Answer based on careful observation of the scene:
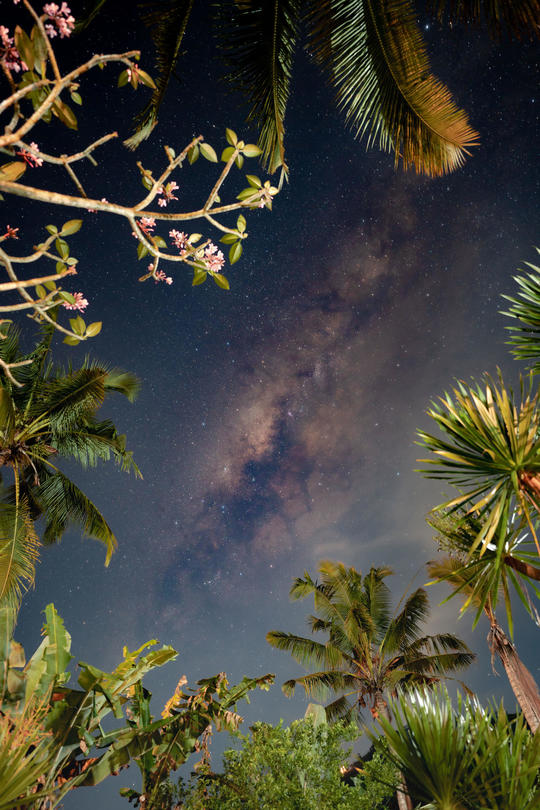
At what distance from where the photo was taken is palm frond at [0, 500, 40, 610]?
7.12m

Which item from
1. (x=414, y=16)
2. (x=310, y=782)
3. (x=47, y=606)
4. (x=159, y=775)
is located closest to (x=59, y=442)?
(x=47, y=606)

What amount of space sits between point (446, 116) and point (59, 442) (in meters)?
9.22

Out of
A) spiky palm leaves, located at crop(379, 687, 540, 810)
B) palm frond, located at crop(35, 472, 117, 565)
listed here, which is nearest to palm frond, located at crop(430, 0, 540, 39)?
spiky palm leaves, located at crop(379, 687, 540, 810)

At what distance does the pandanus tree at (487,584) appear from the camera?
9.66ft

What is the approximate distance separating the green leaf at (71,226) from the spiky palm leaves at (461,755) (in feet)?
20.7

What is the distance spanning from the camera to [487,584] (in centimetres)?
316

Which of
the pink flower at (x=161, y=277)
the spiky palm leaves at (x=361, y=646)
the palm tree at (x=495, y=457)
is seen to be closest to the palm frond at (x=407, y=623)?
Result: the spiky palm leaves at (x=361, y=646)

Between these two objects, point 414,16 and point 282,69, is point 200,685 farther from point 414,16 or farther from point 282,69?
point 414,16

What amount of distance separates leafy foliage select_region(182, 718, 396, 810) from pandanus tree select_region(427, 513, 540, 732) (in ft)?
9.22

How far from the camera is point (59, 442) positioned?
9.08 meters

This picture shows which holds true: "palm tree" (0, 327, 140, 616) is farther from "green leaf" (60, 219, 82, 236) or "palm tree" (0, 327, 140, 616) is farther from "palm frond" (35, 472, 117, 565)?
"green leaf" (60, 219, 82, 236)

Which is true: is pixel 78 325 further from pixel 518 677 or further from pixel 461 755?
pixel 518 677

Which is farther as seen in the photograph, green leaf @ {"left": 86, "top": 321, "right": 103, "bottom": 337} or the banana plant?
the banana plant

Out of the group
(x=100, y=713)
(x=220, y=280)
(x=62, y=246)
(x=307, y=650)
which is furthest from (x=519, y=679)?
(x=62, y=246)
